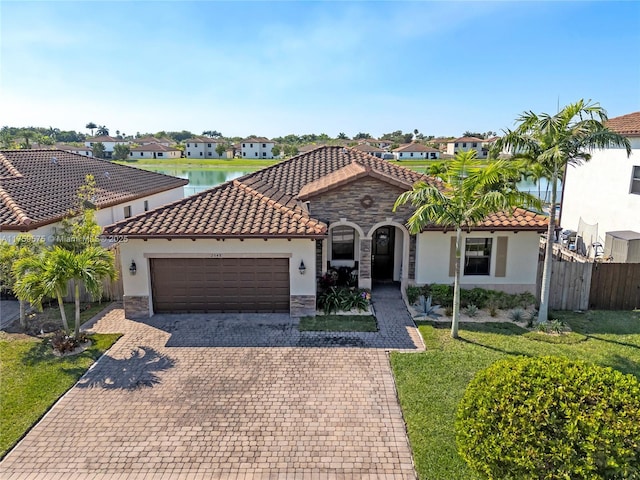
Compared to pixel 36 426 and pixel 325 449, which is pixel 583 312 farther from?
pixel 36 426

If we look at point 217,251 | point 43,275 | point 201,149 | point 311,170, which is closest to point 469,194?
point 217,251

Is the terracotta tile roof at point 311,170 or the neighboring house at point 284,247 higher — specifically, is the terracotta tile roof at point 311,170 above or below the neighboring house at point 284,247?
above

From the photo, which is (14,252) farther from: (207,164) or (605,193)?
(207,164)

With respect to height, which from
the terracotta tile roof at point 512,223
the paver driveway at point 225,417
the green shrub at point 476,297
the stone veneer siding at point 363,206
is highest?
the stone veneer siding at point 363,206

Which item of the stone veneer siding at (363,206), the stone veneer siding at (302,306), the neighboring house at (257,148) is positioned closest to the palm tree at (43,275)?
the stone veneer siding at (302,306)

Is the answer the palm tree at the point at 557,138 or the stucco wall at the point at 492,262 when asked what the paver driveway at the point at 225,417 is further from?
the palm tree at the point at 557,138

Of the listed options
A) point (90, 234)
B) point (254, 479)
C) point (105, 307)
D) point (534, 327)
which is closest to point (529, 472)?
point (254, 479)

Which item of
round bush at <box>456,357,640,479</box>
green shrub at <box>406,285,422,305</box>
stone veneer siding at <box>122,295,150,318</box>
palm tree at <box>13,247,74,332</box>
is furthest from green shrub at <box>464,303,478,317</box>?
palm tree at <box>13,247,74,332</box>
